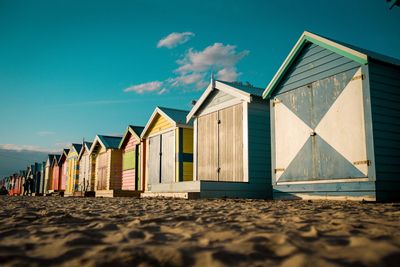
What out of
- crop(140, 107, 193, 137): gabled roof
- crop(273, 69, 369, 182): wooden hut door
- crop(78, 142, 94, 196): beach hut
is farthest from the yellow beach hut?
crop(273, 69, 369, 182): wooden hut door

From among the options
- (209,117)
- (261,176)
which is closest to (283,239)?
(261,176)

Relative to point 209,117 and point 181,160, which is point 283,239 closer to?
point 209,117

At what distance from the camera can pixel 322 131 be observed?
828 centimetres

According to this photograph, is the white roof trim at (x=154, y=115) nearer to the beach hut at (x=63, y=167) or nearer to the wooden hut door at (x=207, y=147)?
the wooden hut door at (x=207, y=147)

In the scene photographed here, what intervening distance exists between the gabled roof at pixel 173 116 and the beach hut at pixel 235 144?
88.3 inches

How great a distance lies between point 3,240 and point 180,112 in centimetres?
1414

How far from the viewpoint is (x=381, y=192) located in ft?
23.3

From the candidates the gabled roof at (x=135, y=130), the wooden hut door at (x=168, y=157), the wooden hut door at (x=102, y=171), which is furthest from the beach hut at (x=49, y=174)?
the wooden hut door at (x=168, y=157)

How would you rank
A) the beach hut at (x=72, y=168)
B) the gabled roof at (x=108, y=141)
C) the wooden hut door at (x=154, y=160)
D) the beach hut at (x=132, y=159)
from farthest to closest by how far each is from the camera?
the beach hut at (x=72, y=168) < the gabled roof at (x=108, y=141) < the beach hut at (x=132, y=159) < the wooden hut door at (x=154, y=160)

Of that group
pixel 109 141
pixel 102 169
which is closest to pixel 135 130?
pixel 109 141

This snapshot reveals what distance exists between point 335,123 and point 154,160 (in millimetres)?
10304

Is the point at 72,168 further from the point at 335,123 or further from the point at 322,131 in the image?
the point at 335,123

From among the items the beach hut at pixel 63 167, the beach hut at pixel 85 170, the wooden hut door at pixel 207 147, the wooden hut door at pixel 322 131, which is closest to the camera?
the wooden hut door at pixel 322 131

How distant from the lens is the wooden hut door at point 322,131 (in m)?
7.52
